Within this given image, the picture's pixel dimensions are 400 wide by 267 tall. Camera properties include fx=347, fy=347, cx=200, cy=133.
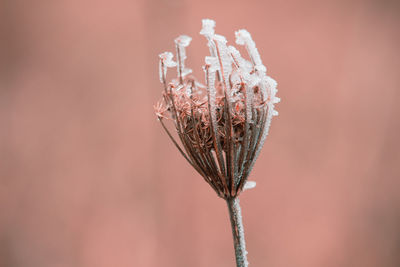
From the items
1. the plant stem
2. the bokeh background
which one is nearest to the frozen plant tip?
the plant stem

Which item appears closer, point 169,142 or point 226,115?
point 226,115

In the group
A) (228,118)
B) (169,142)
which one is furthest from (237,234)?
(169,142)

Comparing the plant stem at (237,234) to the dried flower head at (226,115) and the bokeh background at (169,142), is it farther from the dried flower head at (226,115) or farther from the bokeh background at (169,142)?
the bokeh background at (169,142)

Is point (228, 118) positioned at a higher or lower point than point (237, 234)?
higher

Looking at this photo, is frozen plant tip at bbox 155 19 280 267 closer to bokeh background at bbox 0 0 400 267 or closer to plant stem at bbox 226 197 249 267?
plant stem at bbox 226 197 249 267

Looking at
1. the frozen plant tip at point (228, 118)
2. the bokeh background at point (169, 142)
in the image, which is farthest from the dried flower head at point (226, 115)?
the bokeh background at point (169, 142)

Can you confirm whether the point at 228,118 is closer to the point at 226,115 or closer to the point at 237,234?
the point at 226,115
